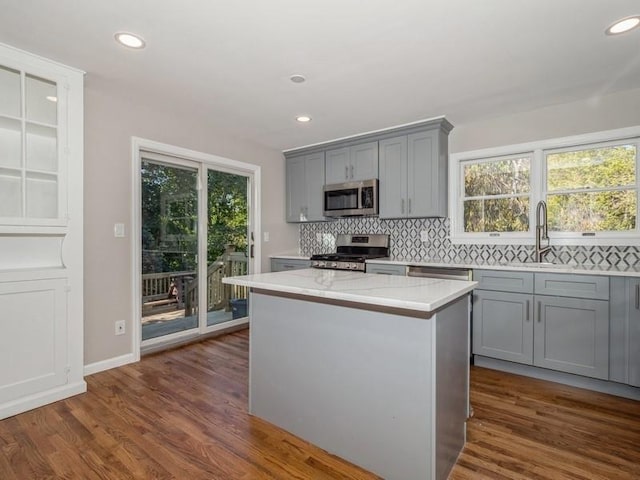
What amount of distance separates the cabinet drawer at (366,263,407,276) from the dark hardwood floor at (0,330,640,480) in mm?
1257

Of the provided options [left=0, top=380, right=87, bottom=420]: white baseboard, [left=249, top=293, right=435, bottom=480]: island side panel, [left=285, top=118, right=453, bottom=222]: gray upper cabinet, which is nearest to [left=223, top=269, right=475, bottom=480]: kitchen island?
[left=249, top=293, right=435, bottom=480]: island side panel

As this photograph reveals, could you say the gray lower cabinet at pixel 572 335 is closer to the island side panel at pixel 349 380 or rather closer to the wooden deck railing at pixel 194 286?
the island side panel at pixel 349 380

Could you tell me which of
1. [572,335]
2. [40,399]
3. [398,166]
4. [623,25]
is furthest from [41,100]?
[572,335]

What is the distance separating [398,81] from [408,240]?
1.98 metres

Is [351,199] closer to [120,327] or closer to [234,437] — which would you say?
[120,327]

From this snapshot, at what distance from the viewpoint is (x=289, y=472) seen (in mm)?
1715

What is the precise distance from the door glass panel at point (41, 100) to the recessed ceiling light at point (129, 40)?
76 cm

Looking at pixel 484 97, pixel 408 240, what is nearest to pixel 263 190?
pixel 408 240

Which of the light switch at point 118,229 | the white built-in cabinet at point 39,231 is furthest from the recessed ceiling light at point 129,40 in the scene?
the light switch at point 118,229

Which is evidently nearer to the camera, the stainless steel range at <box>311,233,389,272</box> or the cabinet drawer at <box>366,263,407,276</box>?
the cabinet drawer at <box>366,263,407,276</box>

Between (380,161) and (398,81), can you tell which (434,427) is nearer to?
(398,81)

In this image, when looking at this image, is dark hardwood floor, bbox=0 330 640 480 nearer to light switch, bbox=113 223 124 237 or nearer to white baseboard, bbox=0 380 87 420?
white baseboard, bbox=0 380 87 420

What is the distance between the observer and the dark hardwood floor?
68.1 inches

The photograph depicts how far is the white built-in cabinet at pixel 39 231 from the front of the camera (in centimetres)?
230
